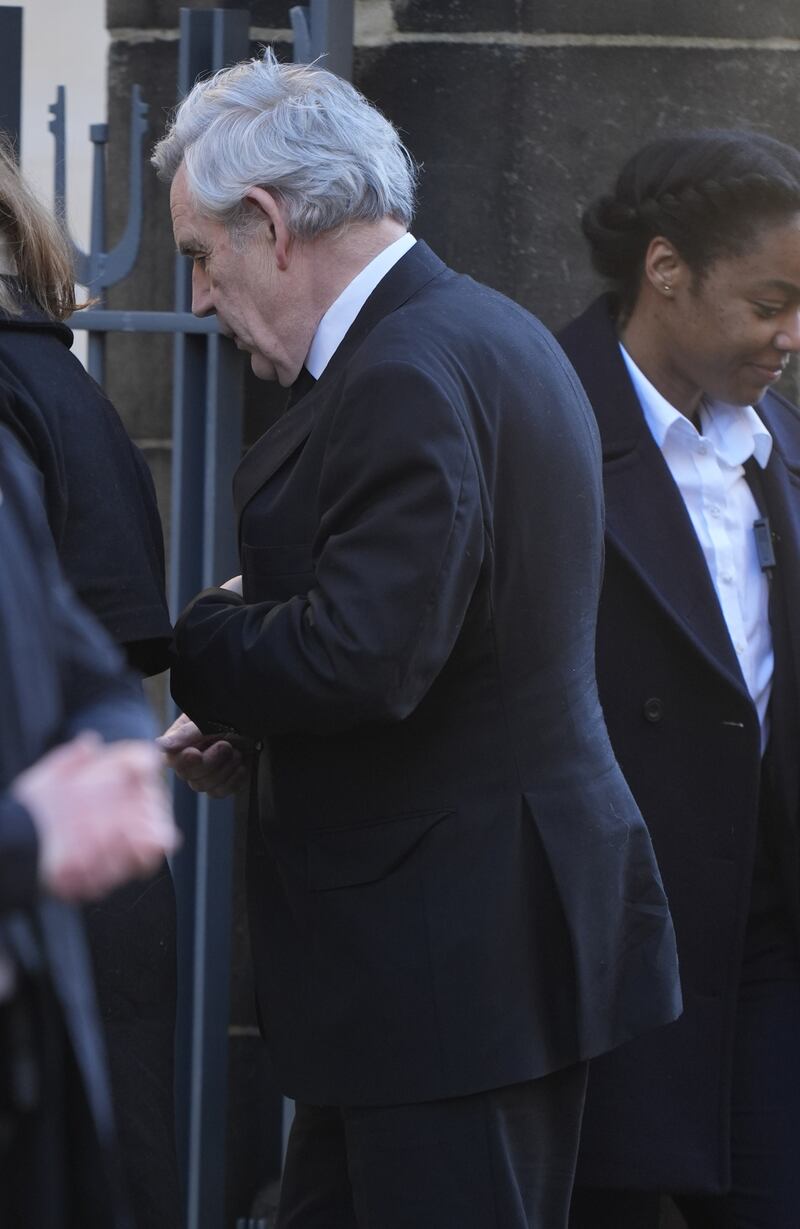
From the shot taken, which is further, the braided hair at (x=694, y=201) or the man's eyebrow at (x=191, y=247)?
the braided hair at (x=694, y=201)

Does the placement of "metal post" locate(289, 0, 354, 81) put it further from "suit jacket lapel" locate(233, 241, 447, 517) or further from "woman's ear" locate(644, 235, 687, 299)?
"suit jacket lapel" locate(233, 241, 447, 517)

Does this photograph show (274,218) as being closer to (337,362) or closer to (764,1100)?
(337,362)

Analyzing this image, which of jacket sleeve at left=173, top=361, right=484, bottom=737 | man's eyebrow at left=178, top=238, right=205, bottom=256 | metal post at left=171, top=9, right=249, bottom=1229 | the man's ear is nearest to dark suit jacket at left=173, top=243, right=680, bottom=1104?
jacket sleeve at left=173, top=361, right=484, bottom=737

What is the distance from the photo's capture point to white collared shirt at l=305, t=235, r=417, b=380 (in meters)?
2.29

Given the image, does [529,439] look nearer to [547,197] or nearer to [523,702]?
[523,702]

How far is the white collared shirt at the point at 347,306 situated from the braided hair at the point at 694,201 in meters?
0.72

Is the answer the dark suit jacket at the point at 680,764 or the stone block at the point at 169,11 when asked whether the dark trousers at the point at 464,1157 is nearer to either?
the dark suit jacket at the point at 680,764

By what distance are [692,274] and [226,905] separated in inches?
49.4

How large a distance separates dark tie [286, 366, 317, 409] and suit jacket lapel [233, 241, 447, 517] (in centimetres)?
4

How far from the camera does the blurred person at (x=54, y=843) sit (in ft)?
4.63

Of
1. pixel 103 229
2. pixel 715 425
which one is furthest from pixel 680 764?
pixel 103 229

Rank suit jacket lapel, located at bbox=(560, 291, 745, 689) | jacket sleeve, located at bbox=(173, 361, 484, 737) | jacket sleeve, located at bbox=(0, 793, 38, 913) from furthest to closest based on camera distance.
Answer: suit jacket lapel, located at bbox=(560, 291, 745, 689), jacket sleeve, located at bbox=(173, 361, 484, 737), jacket sleeve, located at bbox=(0, 793, 38, 913)

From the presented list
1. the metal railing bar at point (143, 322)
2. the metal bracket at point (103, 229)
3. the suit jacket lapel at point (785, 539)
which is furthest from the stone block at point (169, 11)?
the suit jacket lapel at point (785, 539)

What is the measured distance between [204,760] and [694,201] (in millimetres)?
1132
